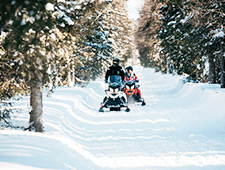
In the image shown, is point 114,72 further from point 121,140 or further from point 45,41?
point 45,41

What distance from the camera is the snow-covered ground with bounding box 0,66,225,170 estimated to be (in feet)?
18.3

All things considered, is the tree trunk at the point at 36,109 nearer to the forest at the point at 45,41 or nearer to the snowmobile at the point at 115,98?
the forest at the point at 45,41

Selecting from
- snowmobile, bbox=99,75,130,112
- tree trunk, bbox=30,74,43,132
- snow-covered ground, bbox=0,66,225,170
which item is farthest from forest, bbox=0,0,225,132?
snowmobile, bbox=99,75,130,112

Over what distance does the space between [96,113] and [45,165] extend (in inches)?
350

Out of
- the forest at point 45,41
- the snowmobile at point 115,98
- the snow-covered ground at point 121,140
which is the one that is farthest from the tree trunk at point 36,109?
the snowmobile at point 115,98

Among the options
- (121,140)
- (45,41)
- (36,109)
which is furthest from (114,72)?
(45,41)

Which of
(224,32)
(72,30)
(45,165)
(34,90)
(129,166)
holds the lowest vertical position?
(129,166)

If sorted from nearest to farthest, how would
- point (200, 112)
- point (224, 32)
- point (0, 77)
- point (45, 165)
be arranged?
point (45, 165), point (0, 77), point (200, 112), point (224, 32)

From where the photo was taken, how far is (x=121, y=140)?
8445mm

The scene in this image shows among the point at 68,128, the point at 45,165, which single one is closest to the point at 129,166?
the point at 45,165

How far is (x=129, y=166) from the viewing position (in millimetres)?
6180

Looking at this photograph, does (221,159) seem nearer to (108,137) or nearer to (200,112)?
(108,137)

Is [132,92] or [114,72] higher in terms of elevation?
[114,72]

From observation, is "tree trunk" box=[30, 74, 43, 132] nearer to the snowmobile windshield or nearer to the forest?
the forest
